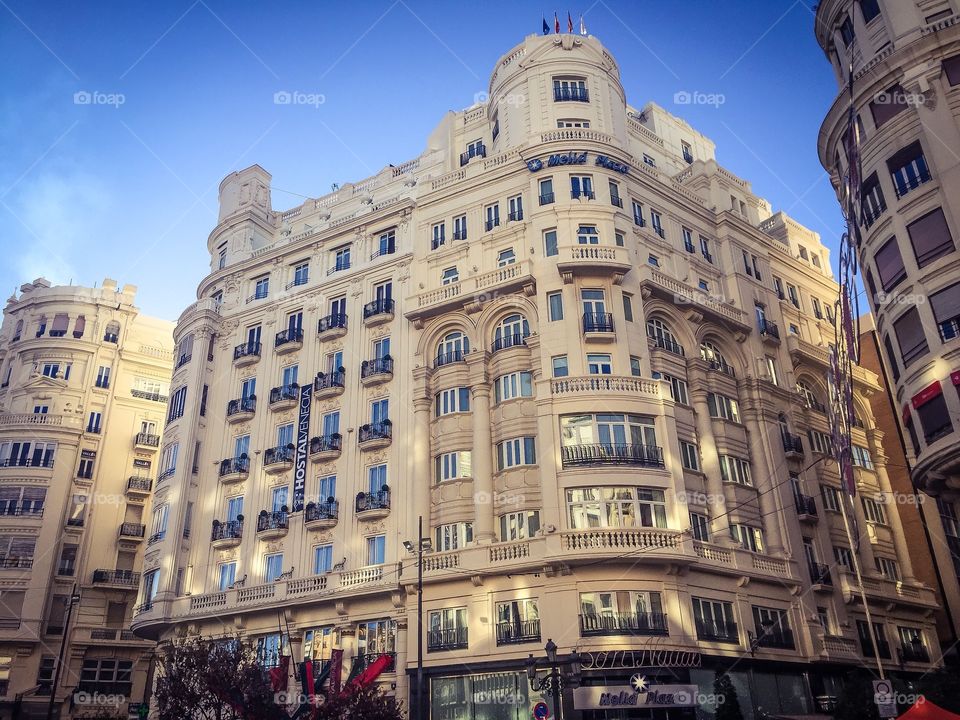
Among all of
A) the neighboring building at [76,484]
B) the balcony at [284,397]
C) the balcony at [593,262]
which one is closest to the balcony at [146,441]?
the neighboring building at [76,484]

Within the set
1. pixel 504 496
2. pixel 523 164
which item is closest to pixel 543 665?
pixel 504 496

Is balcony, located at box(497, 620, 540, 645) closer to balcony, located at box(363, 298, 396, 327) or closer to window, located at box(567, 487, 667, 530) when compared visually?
window, located at box(567, 487, 667, 530)

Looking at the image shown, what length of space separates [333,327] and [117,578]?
2304cm

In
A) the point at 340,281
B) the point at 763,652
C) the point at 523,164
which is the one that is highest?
the point at 523,164

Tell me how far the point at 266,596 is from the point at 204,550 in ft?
19.9

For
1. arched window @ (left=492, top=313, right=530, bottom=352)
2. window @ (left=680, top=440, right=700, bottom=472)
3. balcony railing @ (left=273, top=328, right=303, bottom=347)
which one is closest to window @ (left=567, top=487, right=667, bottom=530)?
window @ (left=680, top=440, right=700, bottom=472)

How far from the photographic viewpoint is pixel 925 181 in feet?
102

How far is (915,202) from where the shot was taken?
102 ft

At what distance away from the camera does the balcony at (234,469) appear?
143 feet

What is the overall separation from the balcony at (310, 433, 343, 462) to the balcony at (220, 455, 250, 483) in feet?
14.7

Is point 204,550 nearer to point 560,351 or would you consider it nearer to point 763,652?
point 560,351

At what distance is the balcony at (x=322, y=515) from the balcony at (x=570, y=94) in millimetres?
24189

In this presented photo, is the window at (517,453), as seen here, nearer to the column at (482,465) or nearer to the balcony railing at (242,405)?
the column at (482,465)

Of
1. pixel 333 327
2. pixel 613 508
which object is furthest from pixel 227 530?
pixel 613 508
